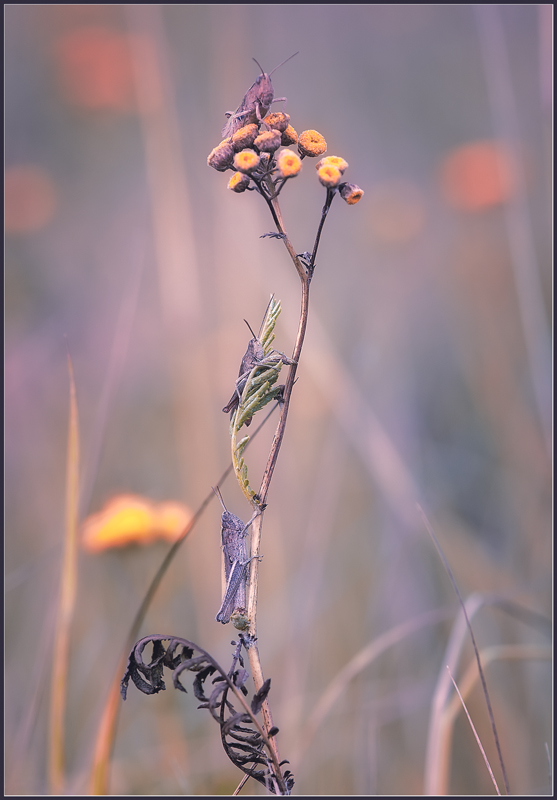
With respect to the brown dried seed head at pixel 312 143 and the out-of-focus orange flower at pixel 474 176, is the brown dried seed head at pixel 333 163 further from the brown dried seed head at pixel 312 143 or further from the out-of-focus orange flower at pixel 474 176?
the out-of-focus orange flower at pixel 474 176

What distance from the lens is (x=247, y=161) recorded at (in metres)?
0.46

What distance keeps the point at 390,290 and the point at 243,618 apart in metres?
1.86

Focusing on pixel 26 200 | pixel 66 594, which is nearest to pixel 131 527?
pixel 66 594

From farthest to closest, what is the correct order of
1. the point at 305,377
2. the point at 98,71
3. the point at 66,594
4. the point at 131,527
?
the point at 98,71
the point at 305,377
the point at 131,527
the point at 66,594

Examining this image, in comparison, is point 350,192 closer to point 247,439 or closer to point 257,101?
point 257,101

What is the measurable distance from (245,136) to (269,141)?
3 centimetres

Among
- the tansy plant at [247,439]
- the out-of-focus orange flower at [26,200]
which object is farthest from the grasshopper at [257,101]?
the out-of-focus orange flower at [26,200]

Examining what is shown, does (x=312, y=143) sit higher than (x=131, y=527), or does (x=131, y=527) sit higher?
(x=312, y=143)

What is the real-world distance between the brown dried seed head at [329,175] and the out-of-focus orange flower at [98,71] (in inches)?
94.3

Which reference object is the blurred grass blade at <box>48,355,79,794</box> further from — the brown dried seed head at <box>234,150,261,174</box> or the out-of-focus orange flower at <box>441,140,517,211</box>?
the out-of-focus orange flower at <box>441,140,517,211</box>

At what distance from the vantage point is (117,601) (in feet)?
5.62

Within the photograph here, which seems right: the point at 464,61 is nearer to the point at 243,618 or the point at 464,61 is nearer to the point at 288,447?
the point at 288,447

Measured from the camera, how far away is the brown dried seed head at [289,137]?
51cm

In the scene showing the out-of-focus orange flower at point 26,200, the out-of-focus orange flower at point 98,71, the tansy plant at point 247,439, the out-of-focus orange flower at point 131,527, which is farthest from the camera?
the out-of-focus orange flower at point 98,71
